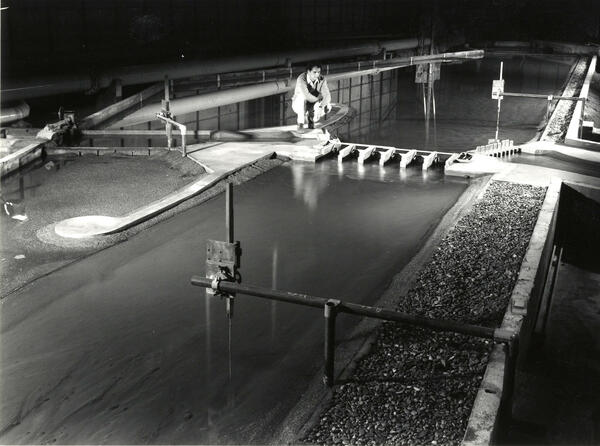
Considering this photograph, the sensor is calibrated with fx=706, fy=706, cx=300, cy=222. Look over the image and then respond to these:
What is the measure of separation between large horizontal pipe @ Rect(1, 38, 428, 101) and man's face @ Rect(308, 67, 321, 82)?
7.70 metres

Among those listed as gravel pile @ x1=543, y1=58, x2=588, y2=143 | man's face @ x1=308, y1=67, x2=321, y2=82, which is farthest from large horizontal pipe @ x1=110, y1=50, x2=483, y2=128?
gravel pile @ x1=543, y1=58, x2=588, y2=143

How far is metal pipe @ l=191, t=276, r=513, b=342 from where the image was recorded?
6434 millimetres

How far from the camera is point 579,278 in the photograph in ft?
51.3

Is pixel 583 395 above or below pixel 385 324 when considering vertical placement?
below

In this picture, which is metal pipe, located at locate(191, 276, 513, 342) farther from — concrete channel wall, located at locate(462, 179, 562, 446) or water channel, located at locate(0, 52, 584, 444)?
water channel, located at locate(0, 52, 584, 444)

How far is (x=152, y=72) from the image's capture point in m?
26.7

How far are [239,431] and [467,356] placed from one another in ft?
9.18

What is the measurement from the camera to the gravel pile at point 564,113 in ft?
77.8

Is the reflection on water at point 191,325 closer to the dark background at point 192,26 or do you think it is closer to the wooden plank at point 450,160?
the wooden plank at point 450,160

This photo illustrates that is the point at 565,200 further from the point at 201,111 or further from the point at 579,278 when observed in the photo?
the point at 201,111

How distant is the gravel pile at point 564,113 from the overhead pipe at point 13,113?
15.7 m

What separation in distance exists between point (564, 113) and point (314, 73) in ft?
49.6

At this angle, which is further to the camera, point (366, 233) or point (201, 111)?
point (201, 111)

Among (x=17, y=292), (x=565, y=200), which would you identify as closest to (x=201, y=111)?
(x=565, y=200)
